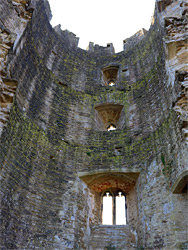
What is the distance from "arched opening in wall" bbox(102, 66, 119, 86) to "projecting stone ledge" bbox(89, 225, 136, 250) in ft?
26.3

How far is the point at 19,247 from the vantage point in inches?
261

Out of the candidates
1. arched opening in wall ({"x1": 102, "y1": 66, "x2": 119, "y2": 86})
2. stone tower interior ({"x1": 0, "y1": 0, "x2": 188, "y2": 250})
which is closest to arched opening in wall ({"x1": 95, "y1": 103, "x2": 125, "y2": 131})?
stone tower interior ({"x1": 0, "y1": 0, "x2": 188, "y2": 250})

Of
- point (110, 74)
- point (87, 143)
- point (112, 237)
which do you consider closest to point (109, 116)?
point (87, 143)

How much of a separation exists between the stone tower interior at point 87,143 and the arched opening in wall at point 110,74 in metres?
1.53

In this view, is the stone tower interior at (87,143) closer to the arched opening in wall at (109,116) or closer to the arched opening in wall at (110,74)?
the arched opening in wall at (109,116)

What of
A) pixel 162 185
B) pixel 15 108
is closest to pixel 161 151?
pixel 162 185

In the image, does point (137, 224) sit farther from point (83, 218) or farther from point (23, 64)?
point (23, 64)

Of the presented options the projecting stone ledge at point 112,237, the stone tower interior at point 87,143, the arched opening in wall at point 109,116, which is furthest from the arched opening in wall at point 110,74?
the projecting stone ledge at point 112,237

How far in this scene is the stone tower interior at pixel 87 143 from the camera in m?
7.05

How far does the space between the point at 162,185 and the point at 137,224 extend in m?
1.81

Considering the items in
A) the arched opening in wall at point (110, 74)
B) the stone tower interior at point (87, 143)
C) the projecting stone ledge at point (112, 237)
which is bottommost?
the projecting stone ledge at point (112, 237)

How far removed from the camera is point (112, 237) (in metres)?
8.41

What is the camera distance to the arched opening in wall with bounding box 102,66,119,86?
548 inches

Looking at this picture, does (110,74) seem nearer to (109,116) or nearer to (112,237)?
(109,116)
